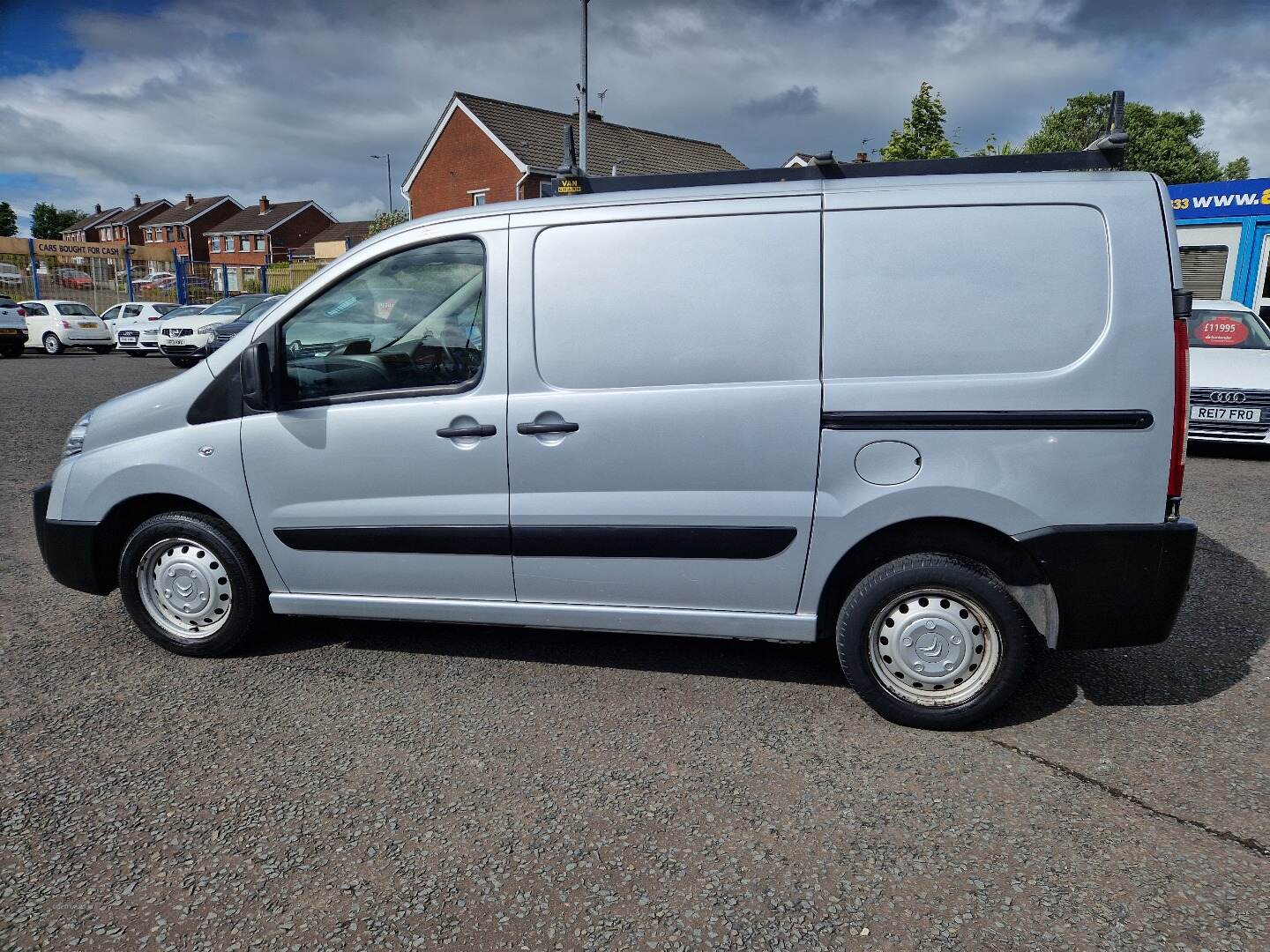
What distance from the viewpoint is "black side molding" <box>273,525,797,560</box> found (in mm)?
3281

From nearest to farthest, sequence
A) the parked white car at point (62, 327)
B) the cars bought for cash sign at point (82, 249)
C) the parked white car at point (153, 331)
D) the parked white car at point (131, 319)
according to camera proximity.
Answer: the parked white car at point (153, 331) → the parked white car at point (131, 319) → the parked white car at point (62, 327) → the cars bought for cash sign at point (82, 249)

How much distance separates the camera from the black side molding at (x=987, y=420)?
297 centimetres

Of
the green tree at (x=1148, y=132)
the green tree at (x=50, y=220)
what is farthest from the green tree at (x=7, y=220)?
the green tree at (x=1148, y=132)

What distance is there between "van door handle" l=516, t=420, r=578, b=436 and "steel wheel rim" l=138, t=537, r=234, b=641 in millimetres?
1526

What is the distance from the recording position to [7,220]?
3691 inches

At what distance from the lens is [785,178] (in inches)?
136

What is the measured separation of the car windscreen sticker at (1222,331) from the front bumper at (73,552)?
10214 millimetres

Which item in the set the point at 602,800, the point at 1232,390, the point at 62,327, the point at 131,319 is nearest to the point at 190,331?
the point at 131,319

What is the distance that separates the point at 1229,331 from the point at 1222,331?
58 millimetres

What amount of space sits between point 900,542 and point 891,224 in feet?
3.72

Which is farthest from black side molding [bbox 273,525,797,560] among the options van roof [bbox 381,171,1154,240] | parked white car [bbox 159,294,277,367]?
parked white car [bbox 159,294,277,367]

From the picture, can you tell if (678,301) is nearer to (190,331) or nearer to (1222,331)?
(1222,331)

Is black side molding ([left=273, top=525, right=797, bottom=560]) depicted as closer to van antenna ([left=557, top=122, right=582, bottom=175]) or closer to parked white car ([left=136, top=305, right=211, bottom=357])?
van antenna ([left=557, top=122, right=582, bottom=175])

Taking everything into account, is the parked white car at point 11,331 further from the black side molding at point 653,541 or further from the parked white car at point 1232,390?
the parked white car at point 1232,390
